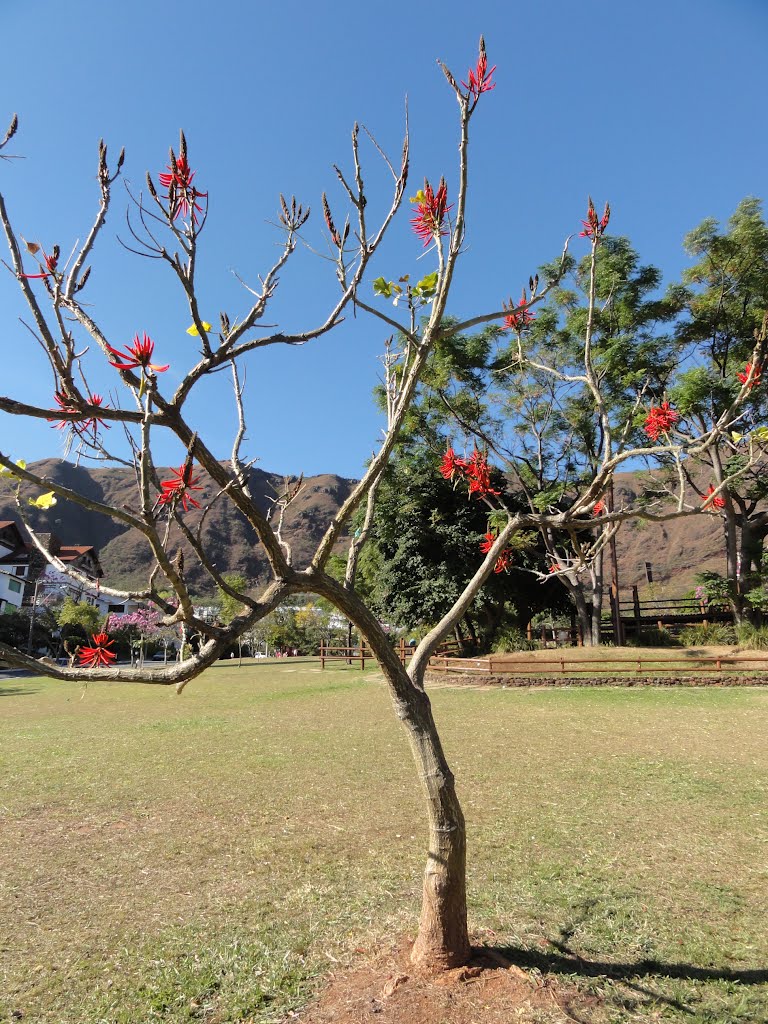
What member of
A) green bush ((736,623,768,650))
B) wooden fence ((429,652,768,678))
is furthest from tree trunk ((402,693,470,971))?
green bush ((736,623,768,650))

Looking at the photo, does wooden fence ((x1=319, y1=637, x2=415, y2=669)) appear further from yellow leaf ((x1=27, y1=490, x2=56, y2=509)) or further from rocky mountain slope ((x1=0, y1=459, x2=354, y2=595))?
rocky mountain slope ((x1=0, y1=459, x2=354, y2=595))

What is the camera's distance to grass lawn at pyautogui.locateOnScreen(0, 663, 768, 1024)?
9.87ft

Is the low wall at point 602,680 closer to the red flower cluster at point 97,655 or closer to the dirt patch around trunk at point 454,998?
the dirt patch around trunk at point 454,998

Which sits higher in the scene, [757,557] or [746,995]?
[757,557]

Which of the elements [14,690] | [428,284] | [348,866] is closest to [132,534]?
[14,690]

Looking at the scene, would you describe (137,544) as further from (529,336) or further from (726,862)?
(726,862)

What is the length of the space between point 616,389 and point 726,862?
53.6ft

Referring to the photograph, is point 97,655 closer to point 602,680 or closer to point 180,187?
Result: point 180,187

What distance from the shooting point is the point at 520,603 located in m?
22.1

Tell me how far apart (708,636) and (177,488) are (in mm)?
20687

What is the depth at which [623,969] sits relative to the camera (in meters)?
2.99

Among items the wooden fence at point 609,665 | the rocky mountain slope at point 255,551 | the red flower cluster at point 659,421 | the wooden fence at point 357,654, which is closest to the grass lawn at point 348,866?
the red flower cluster at point 659,421

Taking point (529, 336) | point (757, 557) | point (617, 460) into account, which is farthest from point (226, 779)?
point (757, 557)

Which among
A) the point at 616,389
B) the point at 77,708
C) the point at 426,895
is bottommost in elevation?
the point at 77,708
